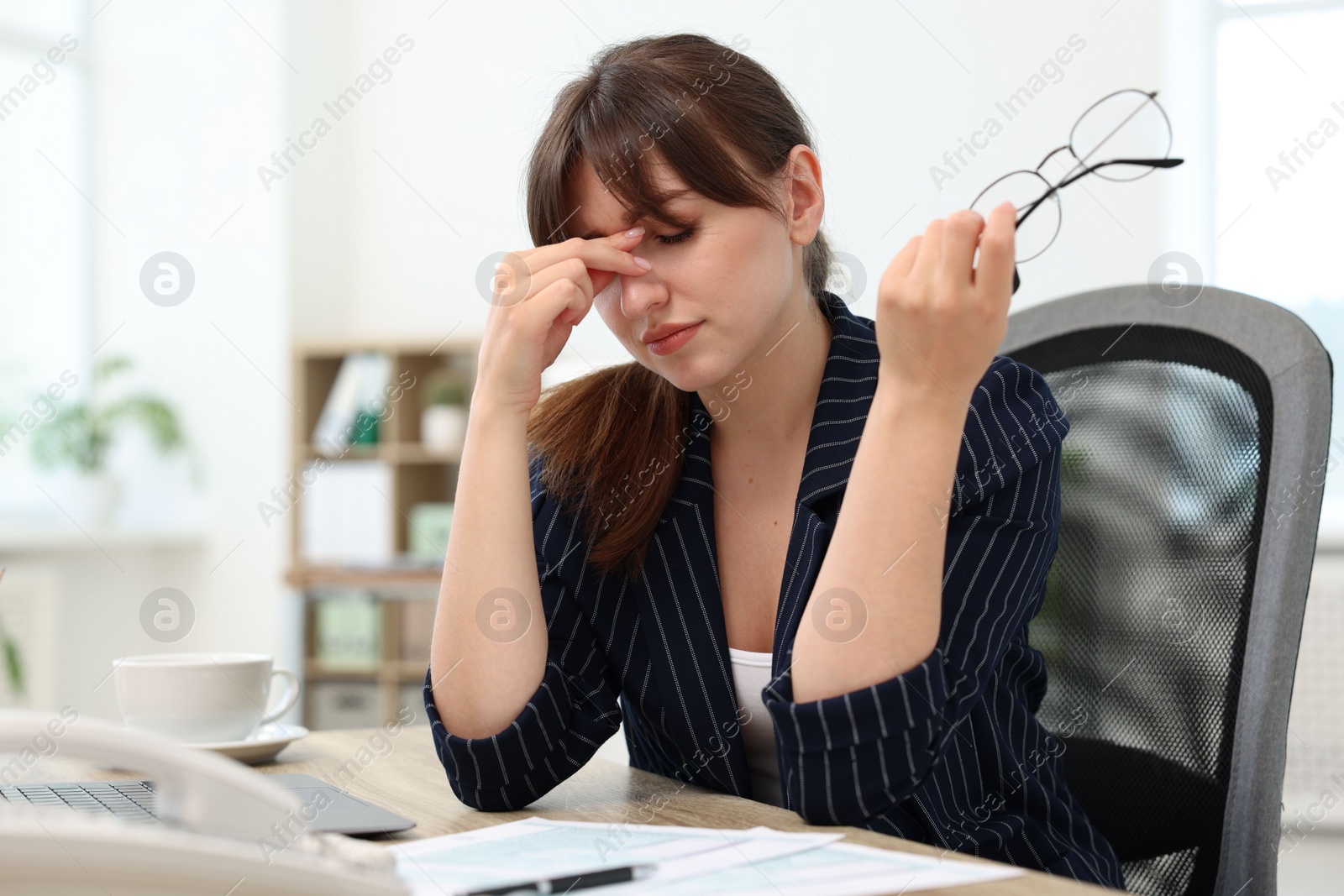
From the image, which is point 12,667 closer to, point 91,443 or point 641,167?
point 91,443

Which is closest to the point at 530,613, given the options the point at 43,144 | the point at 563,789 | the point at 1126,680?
the point at 563,789

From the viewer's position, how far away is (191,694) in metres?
1.00

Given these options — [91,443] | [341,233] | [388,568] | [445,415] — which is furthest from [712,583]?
[341,233]

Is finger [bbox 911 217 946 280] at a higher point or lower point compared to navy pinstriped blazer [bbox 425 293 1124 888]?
higher

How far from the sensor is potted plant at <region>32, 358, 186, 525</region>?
13.2 feet

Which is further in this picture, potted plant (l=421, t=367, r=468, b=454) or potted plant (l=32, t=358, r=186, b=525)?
potted plant (l=32, t=358, r=186, b=525)

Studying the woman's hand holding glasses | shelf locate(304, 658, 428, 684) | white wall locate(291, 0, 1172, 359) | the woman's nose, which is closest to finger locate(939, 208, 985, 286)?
the woman's hand holding glasses

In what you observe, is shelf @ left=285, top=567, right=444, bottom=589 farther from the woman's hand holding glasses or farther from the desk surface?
the woman's hand holding glasses

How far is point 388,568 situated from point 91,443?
1.24 meters

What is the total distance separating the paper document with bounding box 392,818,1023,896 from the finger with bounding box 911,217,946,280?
376mm

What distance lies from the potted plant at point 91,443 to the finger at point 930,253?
12.8ft

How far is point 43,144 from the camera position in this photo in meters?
4.30

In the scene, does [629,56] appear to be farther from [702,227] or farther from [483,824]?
[483,824]

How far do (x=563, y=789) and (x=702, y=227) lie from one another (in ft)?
1.62
